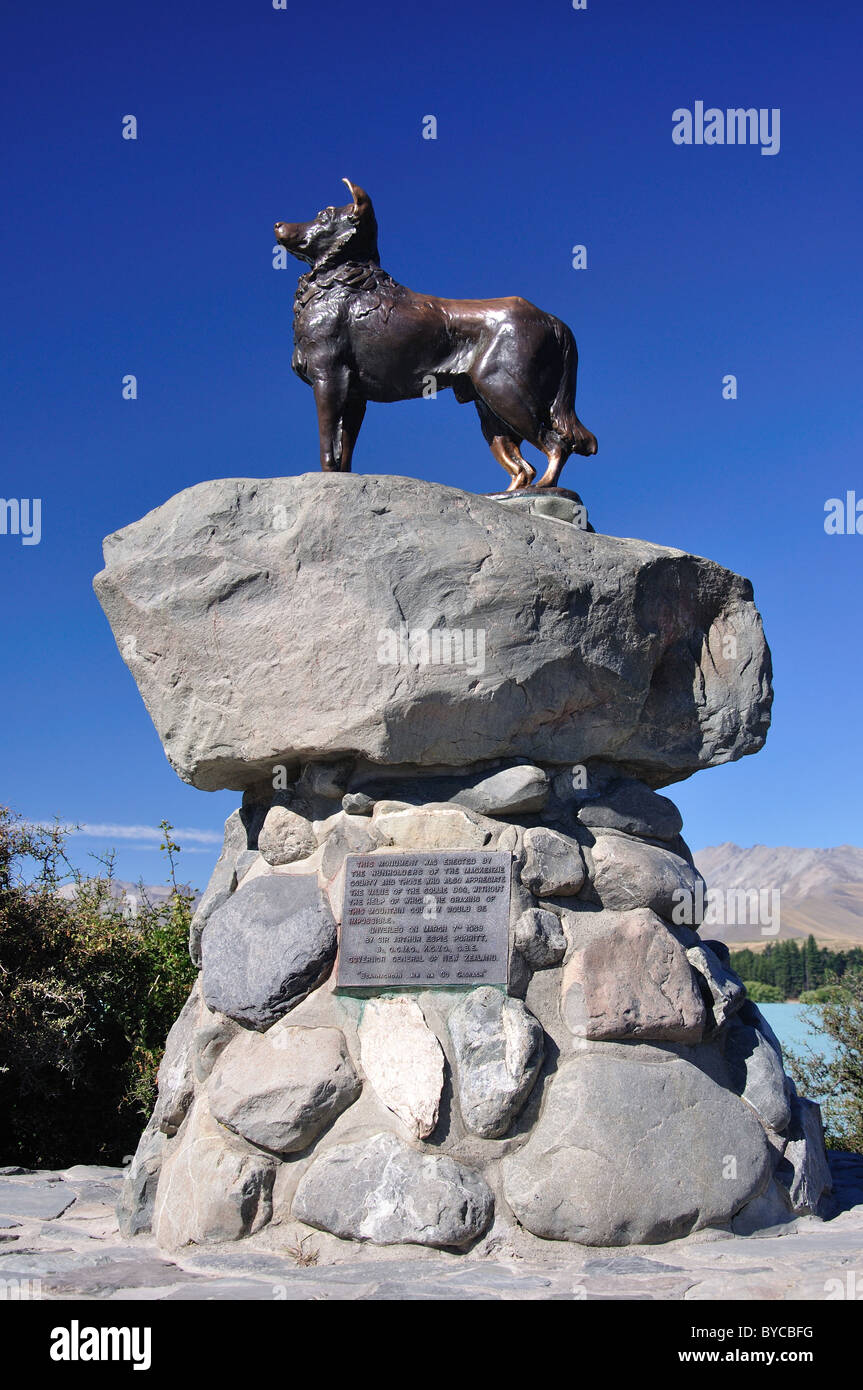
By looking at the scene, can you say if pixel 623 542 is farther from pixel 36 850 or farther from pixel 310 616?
pixel 36 850

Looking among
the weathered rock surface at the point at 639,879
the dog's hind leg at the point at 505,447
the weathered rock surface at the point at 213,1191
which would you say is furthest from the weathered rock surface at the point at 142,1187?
the dog's hind leg at the point at 505,447

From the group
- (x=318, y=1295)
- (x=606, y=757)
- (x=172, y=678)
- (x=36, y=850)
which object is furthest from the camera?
(x=36, y=850)

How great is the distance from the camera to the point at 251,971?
4234mm

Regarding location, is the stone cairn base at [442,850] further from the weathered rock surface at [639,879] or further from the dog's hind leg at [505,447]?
the dog's hind leg at [505,447]

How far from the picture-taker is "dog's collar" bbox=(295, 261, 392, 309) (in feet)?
16.8

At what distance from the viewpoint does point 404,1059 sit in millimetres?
3898

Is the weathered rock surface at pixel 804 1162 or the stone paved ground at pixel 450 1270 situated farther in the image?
the weathered rock surface at pixel 804 1162

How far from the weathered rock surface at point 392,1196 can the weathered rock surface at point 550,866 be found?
1.05m

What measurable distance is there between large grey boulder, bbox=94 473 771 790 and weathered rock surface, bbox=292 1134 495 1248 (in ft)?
4.69

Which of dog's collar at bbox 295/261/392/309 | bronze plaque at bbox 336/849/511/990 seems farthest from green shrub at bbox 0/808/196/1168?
dog's collar at bbox 295/261/392/309

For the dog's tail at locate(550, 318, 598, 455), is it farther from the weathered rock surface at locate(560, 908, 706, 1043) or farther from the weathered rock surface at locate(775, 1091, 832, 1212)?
the weathered rock surface at locate(775, 1091, 832, 1212)

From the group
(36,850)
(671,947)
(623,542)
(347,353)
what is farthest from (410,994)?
(36,850)

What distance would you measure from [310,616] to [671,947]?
1891mm

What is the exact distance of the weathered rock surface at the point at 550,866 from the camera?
423cm
